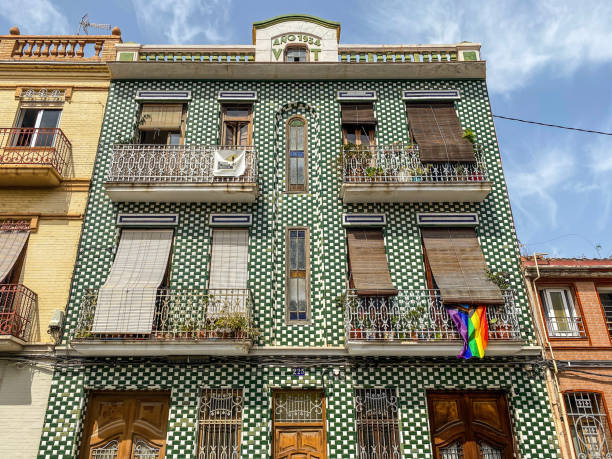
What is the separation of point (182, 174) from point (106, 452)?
21.3 ft

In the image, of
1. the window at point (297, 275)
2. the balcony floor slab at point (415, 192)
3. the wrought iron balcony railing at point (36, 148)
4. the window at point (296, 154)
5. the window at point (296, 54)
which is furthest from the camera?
the window at point (296, 54)

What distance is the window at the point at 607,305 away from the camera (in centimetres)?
1141

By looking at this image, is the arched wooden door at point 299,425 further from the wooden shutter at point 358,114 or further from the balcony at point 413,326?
the wooden shutter at point 358,114

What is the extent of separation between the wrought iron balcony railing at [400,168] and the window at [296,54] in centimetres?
349

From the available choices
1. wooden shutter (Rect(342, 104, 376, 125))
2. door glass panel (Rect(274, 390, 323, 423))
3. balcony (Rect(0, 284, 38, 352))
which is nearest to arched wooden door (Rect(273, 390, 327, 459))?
door glass panel (Rect(274, 390, 323, 423))

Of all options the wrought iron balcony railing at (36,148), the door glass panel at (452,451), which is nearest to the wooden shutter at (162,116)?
the wrought iron balcony railing at (36,148)

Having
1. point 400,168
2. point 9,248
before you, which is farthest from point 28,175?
point 400,168

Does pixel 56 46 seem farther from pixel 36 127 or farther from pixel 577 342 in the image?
pixel 577 342

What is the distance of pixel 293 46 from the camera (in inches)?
577

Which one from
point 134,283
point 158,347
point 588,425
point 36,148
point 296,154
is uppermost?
point 296,154

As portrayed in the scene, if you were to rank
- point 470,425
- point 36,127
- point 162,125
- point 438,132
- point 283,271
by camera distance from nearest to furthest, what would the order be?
point 470,425 → point 283,271 → point 438,132 → point 36,127 → point 162,125

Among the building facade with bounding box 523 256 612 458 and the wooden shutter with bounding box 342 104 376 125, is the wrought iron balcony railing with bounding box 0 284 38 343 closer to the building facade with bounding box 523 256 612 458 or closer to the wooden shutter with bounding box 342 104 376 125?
the wooden shutter with bounding box 342 104 376 125

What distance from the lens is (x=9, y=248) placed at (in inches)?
473

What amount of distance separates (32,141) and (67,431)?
7472 mm
